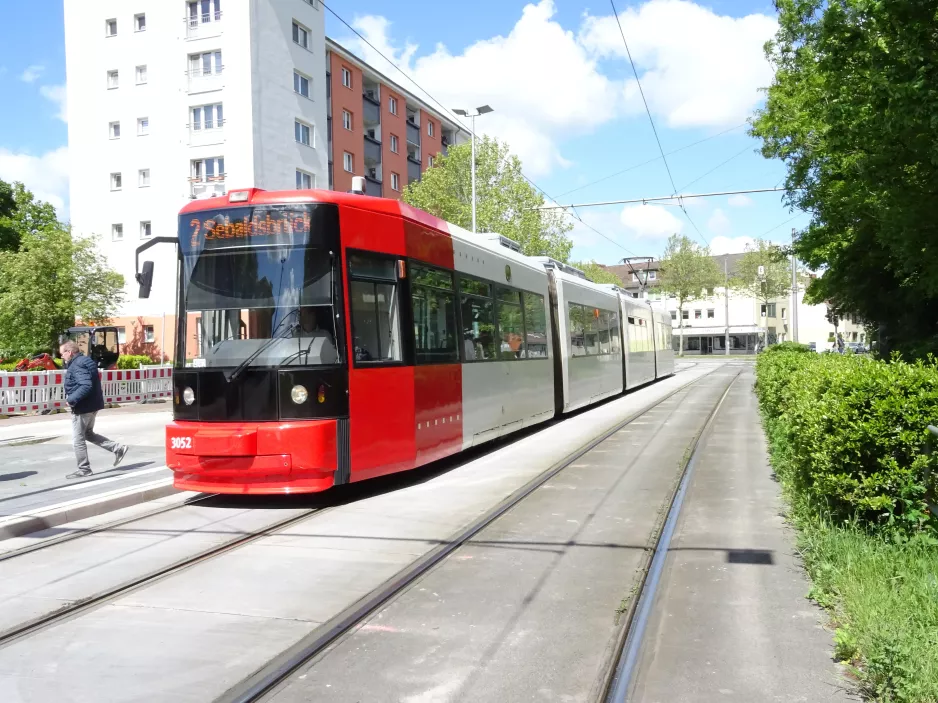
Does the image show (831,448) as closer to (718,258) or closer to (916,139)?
(916,139)

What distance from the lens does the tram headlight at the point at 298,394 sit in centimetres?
795

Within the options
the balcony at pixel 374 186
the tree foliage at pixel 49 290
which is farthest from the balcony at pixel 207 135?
the balcony at pixel 374 186

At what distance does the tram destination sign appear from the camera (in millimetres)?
8125

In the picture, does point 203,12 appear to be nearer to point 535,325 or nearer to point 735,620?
point 535,325

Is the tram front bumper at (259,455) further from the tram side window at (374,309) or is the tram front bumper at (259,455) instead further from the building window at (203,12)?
the building window at (203,12)

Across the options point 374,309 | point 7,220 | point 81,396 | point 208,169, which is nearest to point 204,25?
point 208,169

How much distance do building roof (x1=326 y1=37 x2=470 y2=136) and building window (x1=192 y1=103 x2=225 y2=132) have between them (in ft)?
30.3

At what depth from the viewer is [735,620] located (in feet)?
15.6

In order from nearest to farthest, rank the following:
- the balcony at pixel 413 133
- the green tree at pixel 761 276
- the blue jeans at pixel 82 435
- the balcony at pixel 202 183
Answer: the blue jeans at pixel 82 435
the balcony at pixel 202 183
the balcony at pixel 413 133
the green tree at pixel 761 276

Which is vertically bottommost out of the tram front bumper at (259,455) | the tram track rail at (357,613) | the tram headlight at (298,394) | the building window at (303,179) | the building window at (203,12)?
the tram track rail at (357,613)

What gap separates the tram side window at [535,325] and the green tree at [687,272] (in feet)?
197

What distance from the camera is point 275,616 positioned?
193 inches

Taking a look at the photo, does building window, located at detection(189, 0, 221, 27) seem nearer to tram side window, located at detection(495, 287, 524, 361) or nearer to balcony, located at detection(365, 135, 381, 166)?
balcony, located at detection(365, 135, 381, 166)

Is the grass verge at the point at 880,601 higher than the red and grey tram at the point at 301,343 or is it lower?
lower
